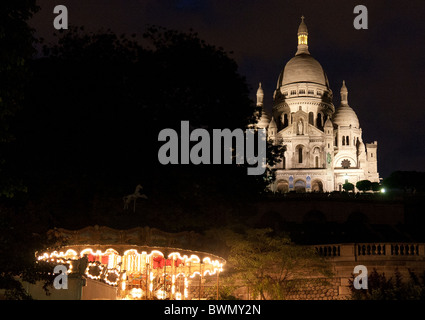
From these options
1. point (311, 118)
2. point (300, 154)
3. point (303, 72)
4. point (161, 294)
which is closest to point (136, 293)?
point (161, 294)

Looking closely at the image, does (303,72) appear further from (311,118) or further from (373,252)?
(373,252)

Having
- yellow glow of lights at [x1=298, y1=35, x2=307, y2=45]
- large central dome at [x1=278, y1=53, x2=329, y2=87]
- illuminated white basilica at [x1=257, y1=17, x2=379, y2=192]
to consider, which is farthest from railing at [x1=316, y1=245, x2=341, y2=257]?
→ yellow glow of lights at [x1=298, y1=35, x2=307, y2=45]

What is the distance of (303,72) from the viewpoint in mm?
111188

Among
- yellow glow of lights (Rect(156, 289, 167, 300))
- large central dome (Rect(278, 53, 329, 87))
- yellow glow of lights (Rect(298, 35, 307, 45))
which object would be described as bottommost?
yellow glow of lights (Rect(156, 289, 167, 300))

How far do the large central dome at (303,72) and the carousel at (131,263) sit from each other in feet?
293

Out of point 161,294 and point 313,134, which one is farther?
point 313,134

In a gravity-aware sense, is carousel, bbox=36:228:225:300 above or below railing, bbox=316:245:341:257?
below

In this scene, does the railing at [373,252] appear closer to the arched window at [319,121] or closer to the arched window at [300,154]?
the arched window at [300,154]

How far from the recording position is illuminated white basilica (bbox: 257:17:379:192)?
317 ft

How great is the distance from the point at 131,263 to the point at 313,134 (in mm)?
81774

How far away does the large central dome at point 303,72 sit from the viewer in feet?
364

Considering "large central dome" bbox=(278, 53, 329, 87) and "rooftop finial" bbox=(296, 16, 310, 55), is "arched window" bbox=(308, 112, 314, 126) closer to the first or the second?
"large central dome" bbox=(278, 53, 329, 87)
